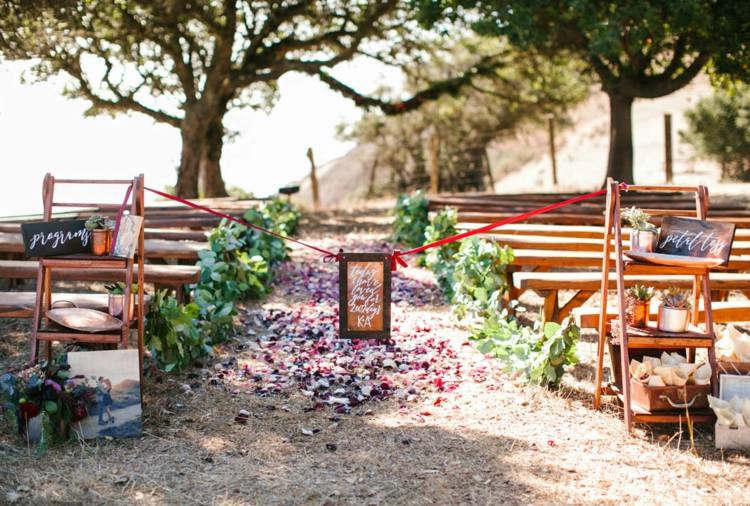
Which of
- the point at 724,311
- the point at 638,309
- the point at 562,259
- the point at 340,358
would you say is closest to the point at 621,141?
the point at 562,259

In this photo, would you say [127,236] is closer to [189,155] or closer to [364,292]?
[364,292]

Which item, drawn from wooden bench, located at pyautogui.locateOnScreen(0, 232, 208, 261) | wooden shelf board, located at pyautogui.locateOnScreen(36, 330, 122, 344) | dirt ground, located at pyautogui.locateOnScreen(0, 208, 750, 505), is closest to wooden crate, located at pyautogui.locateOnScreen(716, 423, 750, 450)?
dirt ground, located at pyautogui.locateOnScreen(0, 208, 750, 505)

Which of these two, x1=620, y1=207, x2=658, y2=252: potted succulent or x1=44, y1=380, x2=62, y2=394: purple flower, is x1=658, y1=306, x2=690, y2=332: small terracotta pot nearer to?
x1=620, y1=207, x2=658, y2=252: potted succulent

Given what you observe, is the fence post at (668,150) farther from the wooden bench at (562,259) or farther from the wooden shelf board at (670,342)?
the wooden shelf board at (670,342)

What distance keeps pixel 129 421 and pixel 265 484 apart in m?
0.97

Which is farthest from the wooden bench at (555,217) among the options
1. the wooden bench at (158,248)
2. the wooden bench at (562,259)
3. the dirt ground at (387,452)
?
the dirt ground at (387,452)

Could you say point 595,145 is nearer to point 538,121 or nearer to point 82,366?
point 538,121

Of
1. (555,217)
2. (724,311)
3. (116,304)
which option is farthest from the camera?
(555,217)

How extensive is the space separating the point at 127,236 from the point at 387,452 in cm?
180

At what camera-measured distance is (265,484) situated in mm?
3561

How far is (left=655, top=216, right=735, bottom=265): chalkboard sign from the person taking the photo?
412cm

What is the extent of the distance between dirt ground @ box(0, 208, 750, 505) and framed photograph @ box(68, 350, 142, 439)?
0.30 ft

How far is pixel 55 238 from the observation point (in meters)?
4.27

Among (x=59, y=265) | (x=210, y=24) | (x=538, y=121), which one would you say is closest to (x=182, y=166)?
(x=210, y=24)
